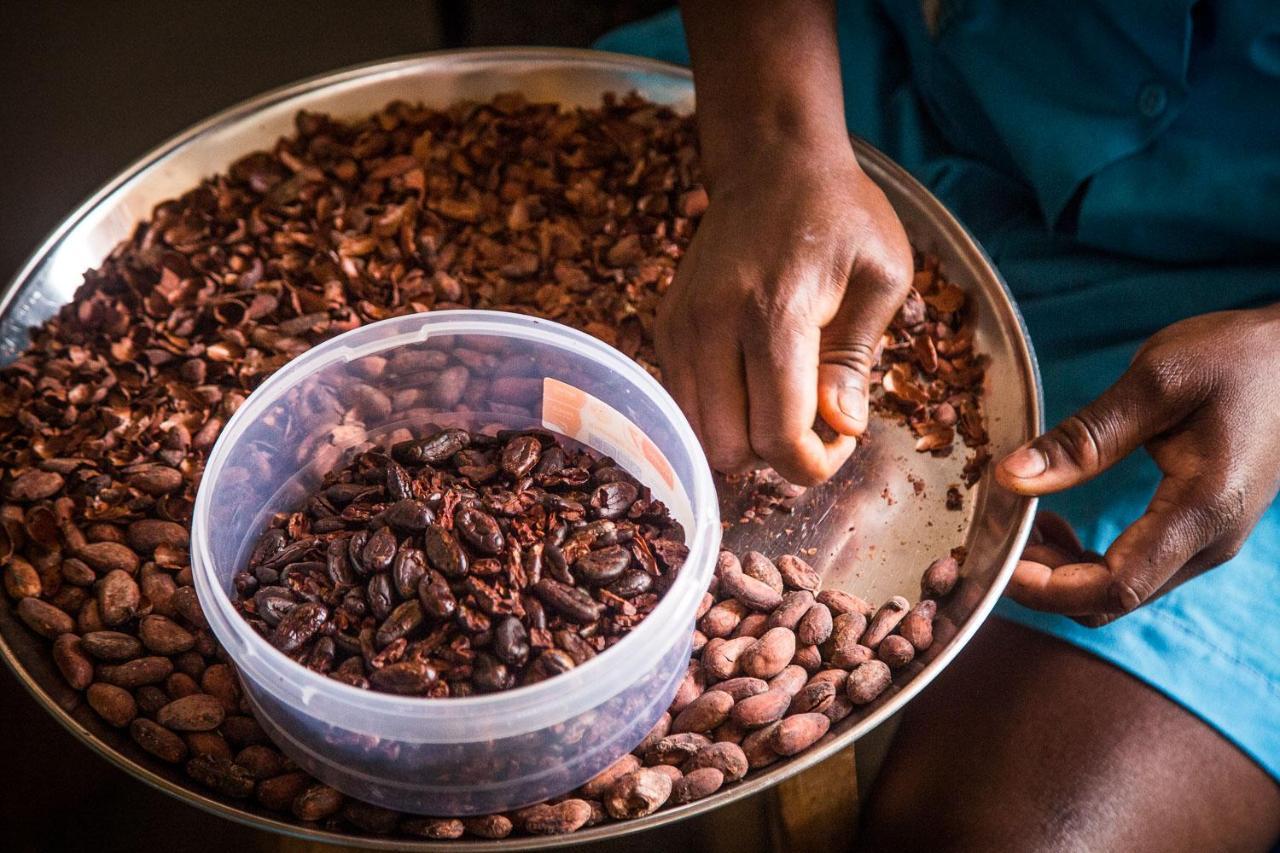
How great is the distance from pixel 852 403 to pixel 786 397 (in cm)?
6

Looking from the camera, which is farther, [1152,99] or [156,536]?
[1152,99]

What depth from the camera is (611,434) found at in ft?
2.43

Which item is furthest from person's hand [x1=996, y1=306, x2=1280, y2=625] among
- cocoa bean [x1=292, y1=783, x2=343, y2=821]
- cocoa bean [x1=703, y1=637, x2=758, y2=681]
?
cocoa bean [x1=292, y1=783, x2=343, y2=821]

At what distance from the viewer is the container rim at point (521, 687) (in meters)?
0.55

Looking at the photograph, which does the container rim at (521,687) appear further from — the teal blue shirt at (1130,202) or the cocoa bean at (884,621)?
the teal blue shirt at (1130,202)

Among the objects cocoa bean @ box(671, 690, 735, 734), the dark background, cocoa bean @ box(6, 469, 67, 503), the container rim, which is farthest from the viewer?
the dark background

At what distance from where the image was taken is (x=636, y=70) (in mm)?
1004

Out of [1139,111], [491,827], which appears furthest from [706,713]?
[1139,111]

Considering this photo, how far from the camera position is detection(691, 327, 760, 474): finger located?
2.33 feet

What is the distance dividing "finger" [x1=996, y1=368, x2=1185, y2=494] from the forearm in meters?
0.25

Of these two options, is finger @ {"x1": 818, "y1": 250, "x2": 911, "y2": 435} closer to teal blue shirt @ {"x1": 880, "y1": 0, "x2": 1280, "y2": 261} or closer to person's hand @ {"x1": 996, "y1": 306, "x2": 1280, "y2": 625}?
person's hand @ {"x1": 996, "y1": 306, "x2": 1280, "y2": 625}

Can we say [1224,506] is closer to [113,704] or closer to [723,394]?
[723,394]

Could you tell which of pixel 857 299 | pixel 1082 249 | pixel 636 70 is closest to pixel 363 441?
pixel 857 299

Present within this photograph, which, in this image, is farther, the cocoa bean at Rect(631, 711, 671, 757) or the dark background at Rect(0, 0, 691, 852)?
the dark background at Rect(0, 0, 691, 852)
